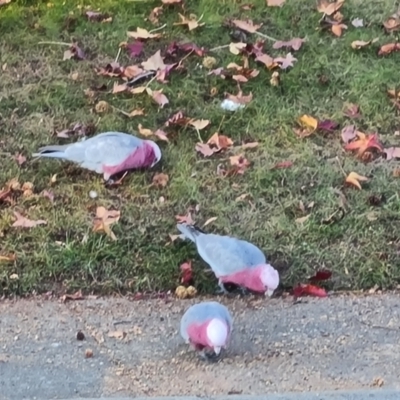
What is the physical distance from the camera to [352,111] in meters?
4.95

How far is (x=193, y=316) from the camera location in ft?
9.95

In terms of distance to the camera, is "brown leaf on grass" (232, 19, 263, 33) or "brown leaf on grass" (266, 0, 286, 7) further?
"brown leaf on grass" (266, 0, 286, 7)

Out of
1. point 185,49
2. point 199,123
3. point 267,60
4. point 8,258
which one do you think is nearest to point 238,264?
point 8,258

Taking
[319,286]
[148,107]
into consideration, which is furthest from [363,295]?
[148,107]

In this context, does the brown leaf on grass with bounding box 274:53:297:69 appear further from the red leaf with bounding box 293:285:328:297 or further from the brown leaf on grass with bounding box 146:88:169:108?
the red leaf with bounding box 293:285:328:297

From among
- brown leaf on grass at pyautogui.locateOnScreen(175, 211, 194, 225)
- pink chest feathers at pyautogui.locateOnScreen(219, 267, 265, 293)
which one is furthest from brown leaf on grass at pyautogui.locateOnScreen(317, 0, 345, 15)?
pink chest feathers at pyautogui.locateOnScreen(219, 267, 265, 293)

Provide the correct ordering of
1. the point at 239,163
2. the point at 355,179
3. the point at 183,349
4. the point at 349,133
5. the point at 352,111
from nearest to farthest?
the point at 183,349, the point at 355,179, the point at 239,163, the point at 349,133, the point at 352,111

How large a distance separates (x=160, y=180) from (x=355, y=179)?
0.96 m

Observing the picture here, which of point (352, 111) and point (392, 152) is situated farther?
point (352, 111)

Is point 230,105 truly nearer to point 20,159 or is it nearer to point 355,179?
point 355,179

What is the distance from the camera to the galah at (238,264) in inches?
135

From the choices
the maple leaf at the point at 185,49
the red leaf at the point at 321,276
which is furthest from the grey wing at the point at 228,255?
the maple leaf at the point at 185,49

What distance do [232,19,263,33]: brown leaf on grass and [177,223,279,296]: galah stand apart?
2445 millimetres

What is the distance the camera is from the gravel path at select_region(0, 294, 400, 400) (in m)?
2.83
